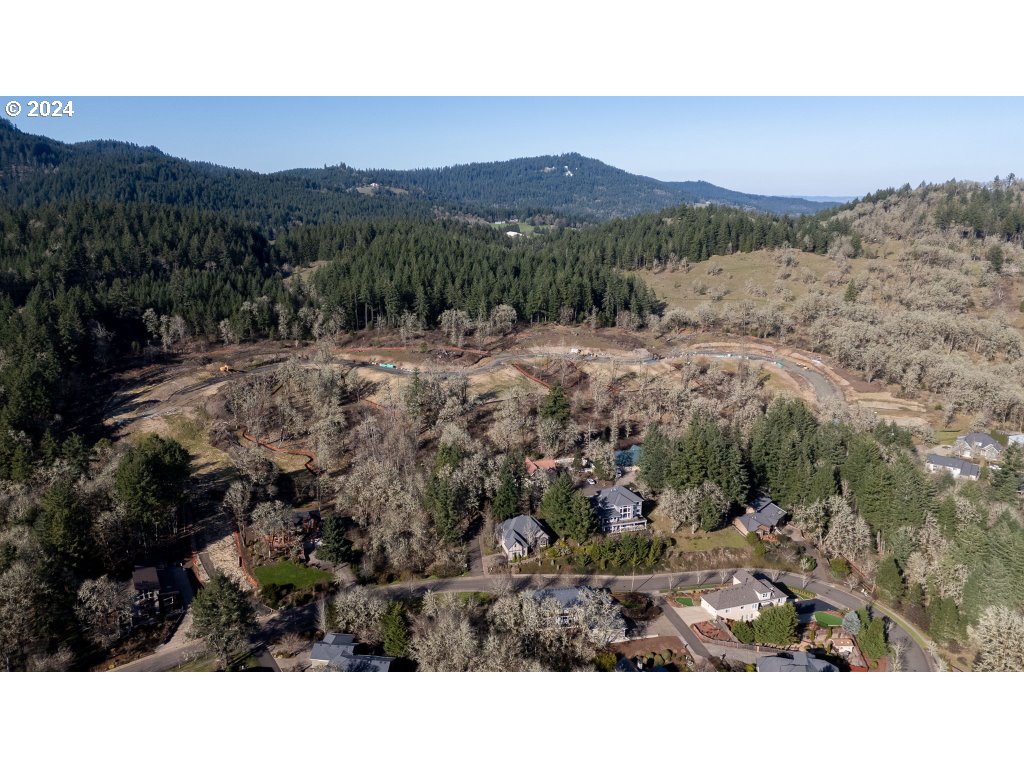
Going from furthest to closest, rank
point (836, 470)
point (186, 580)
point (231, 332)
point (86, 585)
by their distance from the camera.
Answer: point (231, 332) → point (836, 470) → point (186, 580) → point (86, 585)

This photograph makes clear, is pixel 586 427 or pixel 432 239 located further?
pixel 432 239

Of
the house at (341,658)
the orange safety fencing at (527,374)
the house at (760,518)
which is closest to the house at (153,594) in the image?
the house at (341,658)

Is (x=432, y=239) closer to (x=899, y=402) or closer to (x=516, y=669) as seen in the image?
(x=899, y=402)

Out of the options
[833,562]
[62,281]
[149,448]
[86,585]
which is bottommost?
[833,562]

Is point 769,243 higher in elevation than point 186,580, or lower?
higher

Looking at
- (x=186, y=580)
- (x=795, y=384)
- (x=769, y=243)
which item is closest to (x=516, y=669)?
(x=186, y=580)

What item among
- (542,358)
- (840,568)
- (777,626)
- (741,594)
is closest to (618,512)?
(741,594)

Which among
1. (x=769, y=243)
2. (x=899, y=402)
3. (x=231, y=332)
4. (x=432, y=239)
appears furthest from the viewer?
(x=769, y=243)
